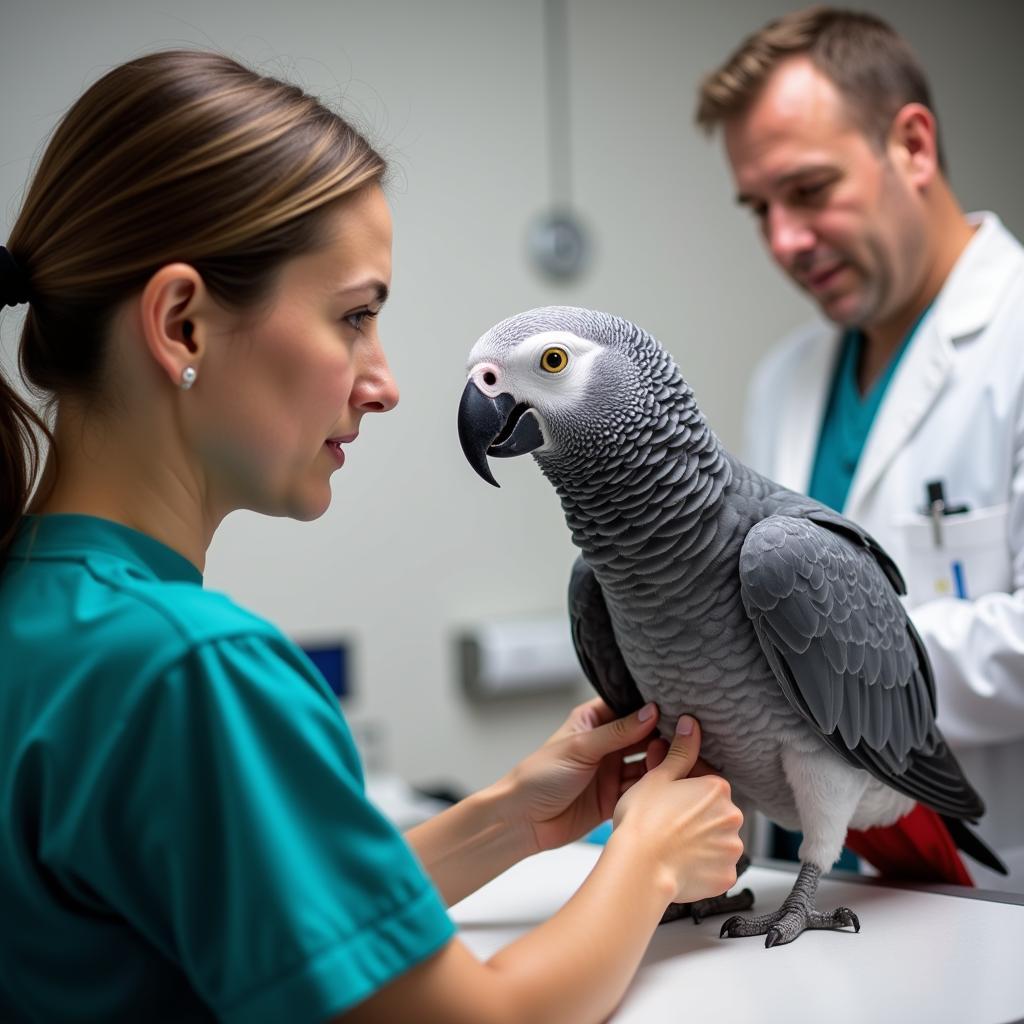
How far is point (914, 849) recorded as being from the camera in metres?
0.93

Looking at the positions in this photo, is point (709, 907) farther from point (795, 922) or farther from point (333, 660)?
point (333, 660)

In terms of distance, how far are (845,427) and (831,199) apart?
332 millimetres

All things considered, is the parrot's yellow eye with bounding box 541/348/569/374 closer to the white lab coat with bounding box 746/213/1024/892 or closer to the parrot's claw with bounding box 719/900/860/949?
the parrot's claw with bounding box 719/900/860/949

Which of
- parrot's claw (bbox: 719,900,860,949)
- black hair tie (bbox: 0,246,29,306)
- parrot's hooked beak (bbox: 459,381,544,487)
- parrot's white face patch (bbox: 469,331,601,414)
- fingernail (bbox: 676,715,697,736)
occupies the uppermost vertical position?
black hair tie (bbox: 0,246,29,306)

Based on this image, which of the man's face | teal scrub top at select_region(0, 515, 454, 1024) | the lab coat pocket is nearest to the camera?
teal scrub top at select_region(0, 515, 454, 1024)

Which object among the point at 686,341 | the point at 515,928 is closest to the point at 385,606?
the point at 686,341

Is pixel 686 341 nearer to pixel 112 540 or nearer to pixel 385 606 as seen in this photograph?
pixel 385 606

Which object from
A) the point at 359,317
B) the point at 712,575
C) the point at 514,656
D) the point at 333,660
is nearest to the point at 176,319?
the point at 359,317

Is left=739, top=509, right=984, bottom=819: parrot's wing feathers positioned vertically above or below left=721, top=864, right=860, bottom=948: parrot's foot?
above

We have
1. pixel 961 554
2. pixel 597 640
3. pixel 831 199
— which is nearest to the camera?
pixel 597 640

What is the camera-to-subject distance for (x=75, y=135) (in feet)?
2.15

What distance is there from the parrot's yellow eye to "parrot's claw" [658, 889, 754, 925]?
443 millimetres

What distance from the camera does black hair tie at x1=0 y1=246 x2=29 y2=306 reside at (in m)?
0.66

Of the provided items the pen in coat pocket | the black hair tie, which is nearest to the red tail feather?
the pen in coat pocket
